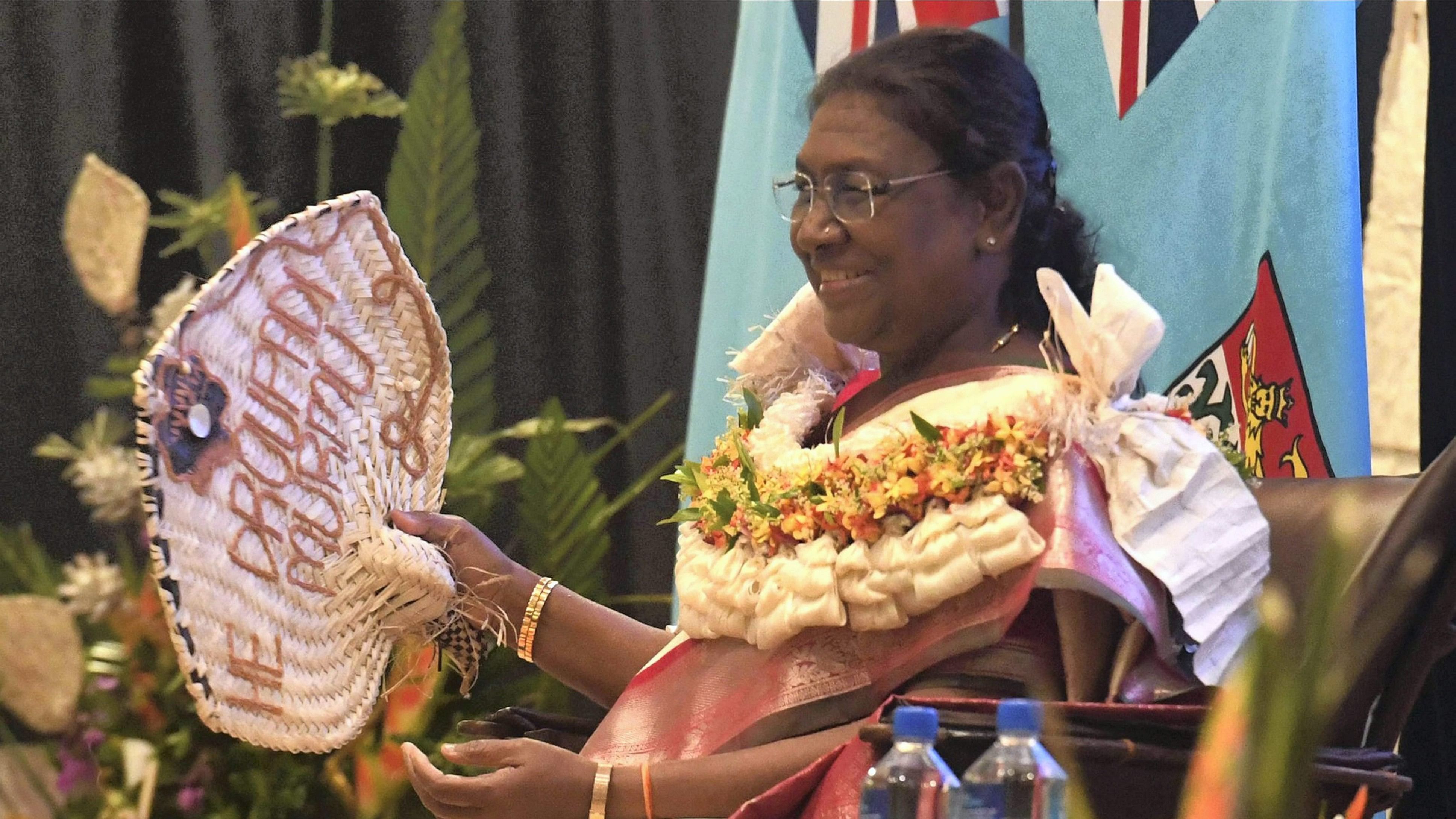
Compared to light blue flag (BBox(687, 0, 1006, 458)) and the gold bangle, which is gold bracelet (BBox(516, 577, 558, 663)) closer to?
the gold bangle

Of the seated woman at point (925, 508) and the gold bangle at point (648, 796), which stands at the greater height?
the seated woman at point (925, 508)

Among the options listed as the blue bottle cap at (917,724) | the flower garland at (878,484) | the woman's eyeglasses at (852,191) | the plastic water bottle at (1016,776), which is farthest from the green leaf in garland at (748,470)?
the blue bottle cap at (917,724)

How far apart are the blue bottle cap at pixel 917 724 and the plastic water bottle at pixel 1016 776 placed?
5cm

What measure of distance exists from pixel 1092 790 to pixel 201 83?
2379 millimetres

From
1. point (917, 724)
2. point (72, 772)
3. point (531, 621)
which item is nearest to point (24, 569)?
point (72, 772)

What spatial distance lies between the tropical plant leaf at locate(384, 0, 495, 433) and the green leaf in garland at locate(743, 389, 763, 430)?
0.88m

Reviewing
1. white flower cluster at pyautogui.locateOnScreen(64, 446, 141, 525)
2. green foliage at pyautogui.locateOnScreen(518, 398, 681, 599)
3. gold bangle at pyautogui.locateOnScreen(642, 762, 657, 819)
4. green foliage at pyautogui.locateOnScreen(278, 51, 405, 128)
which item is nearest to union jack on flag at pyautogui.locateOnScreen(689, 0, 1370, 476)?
green foliage at pyautogui.locateOnScreen(518, 398, 681, 599)

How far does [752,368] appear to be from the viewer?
6.88 ft

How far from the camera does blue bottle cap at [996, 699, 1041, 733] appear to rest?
3.58ft

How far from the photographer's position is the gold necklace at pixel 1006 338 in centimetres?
183

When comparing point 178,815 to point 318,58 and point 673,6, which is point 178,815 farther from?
point 673,6

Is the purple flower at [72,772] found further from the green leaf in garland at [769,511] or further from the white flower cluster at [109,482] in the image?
the green leaf in garland at [769,511]

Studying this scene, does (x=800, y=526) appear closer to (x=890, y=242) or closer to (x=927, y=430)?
(x=927, y=430)

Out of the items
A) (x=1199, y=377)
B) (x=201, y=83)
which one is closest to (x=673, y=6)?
(x=201, y=83)
